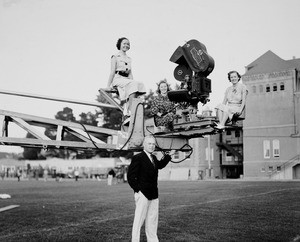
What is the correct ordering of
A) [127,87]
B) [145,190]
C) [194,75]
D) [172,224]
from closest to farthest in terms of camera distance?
[194,75] < [127,87] < [145,190] < [172,224]

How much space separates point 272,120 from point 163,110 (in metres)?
57.7

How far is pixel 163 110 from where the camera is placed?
18.4 ft

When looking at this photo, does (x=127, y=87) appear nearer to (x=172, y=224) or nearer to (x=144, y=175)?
(x=144, y=175)

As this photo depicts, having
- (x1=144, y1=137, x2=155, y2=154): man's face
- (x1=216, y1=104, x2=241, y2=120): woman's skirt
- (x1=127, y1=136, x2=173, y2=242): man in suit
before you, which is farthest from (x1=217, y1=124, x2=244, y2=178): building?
(x1=144, y1=137, x2=155, y2=154): man's face

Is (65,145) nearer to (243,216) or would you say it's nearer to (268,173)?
(243,216)

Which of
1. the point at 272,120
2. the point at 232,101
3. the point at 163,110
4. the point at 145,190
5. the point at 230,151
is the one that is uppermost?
the point at 272,120

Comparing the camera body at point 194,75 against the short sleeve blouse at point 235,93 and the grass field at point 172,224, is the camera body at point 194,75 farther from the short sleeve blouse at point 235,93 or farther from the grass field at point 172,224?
the grass field at point 172,224

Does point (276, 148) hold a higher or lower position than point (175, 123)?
higher

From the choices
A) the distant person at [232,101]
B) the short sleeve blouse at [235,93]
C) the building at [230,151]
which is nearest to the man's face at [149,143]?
the distant person at [232,101]

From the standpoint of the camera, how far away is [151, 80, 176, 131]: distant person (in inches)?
203

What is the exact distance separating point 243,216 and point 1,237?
6934 millimetres

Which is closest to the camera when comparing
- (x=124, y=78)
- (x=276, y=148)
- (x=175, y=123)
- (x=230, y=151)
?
(x=175, y=123)

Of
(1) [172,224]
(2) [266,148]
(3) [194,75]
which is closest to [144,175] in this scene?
(3) [194,75]

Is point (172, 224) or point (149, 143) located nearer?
point (149, 143)
